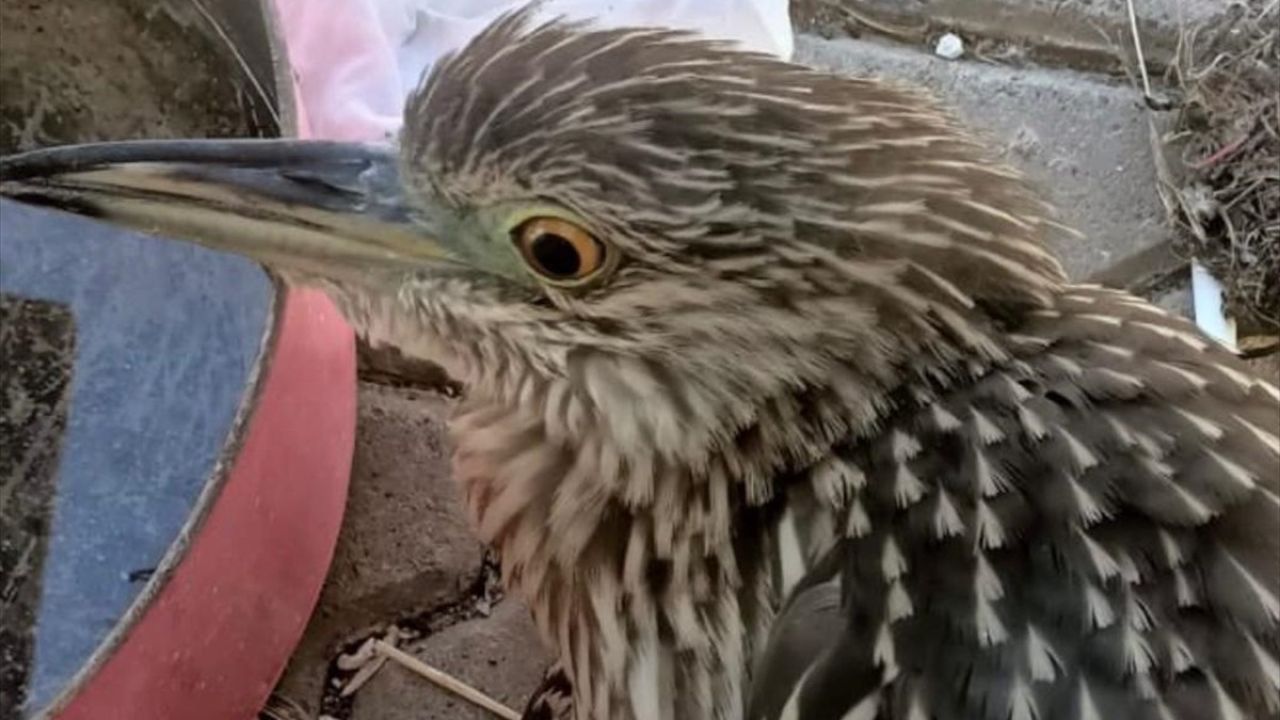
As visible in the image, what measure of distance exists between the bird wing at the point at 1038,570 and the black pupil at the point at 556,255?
180mm

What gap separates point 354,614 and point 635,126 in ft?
2.62

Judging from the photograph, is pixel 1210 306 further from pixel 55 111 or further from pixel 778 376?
pixel 55 111

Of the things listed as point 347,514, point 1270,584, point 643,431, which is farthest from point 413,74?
point 1270,584

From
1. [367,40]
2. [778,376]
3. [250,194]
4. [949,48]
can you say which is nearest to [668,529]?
[778,376]

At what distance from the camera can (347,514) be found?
1.80 metres

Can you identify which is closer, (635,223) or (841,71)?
(635,223)

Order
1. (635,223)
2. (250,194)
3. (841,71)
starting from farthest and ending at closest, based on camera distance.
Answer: (841,71), (250,194), (635,223)

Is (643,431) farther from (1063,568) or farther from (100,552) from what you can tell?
(100,552)

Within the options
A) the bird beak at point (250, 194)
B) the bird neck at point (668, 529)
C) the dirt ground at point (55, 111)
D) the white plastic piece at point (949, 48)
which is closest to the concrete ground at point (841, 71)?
the white plastic piece at point (949, 48)

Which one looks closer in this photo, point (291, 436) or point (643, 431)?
point (643, 431)

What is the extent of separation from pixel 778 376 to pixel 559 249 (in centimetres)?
13

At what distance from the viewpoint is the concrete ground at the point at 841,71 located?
1.76 m

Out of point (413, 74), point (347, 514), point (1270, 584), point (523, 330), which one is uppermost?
point (413, 74)

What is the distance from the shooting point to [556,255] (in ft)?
3.62
